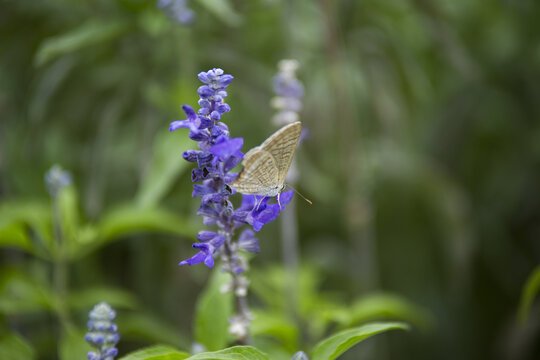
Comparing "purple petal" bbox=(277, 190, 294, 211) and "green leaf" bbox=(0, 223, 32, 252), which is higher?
"green leaf" bbox=(0, 223, 32, 252)

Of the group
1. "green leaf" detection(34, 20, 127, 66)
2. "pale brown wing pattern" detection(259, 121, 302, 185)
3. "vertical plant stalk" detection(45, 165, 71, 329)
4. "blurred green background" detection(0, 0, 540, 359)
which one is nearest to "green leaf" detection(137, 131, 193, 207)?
→ "blurred green background" detection(0, 0, 540, 359)

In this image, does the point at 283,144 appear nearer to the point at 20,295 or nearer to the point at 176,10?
the point at 176,10

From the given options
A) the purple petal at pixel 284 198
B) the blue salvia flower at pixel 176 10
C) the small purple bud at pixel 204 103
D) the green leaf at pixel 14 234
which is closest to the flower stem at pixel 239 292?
the purple petal at pixel 284 198

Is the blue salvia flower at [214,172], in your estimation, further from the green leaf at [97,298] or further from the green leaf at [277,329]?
the green leaf at [97,298]

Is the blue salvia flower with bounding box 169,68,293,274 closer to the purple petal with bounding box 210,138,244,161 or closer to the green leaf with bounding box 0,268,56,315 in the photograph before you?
the purple petal with bounding box 210,138,244,161

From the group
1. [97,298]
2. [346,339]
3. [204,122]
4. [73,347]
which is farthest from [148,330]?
[204,122]

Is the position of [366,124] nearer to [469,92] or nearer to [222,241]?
[469,92]
